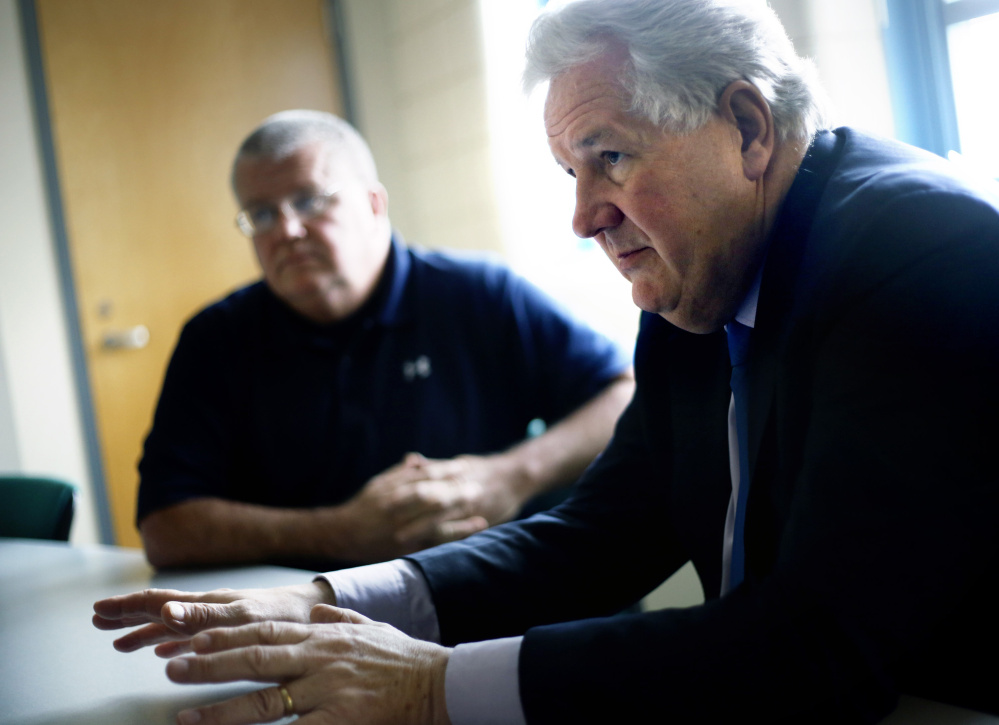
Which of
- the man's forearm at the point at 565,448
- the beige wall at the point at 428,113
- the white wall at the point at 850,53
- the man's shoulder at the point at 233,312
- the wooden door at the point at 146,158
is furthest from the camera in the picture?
the beige wall at the point at 428,113

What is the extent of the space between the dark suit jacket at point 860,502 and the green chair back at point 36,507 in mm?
→ 1434

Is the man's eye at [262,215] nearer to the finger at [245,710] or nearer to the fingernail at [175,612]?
the fingernail at [175,612]

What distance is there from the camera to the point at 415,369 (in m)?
1.84

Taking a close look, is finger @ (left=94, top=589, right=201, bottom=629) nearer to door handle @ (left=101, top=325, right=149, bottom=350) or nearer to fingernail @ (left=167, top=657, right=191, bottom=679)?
fingernail @ (left=167, top=657, right=191, bottom=679)

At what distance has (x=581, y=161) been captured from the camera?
953mm

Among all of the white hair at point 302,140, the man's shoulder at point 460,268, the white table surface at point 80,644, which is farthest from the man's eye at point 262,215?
the white table surface at point 80,644

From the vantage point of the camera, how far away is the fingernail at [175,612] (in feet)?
2.98

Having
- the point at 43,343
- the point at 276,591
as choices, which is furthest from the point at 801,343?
the point at 43,343

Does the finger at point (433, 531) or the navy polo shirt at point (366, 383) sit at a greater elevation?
the navy polo shirt at point (366, 383)

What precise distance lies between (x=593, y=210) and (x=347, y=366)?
1002mm

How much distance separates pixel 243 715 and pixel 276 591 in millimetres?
260

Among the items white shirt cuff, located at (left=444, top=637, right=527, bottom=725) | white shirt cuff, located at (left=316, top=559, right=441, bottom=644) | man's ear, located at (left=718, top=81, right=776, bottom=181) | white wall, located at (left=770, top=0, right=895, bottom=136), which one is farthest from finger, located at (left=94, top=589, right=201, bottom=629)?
white wall, located at (left=770, top=0, right=895, bottom=136)

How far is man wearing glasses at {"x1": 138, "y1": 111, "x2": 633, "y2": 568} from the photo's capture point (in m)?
1.73

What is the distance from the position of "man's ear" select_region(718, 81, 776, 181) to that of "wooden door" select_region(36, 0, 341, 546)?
98.6 inches
